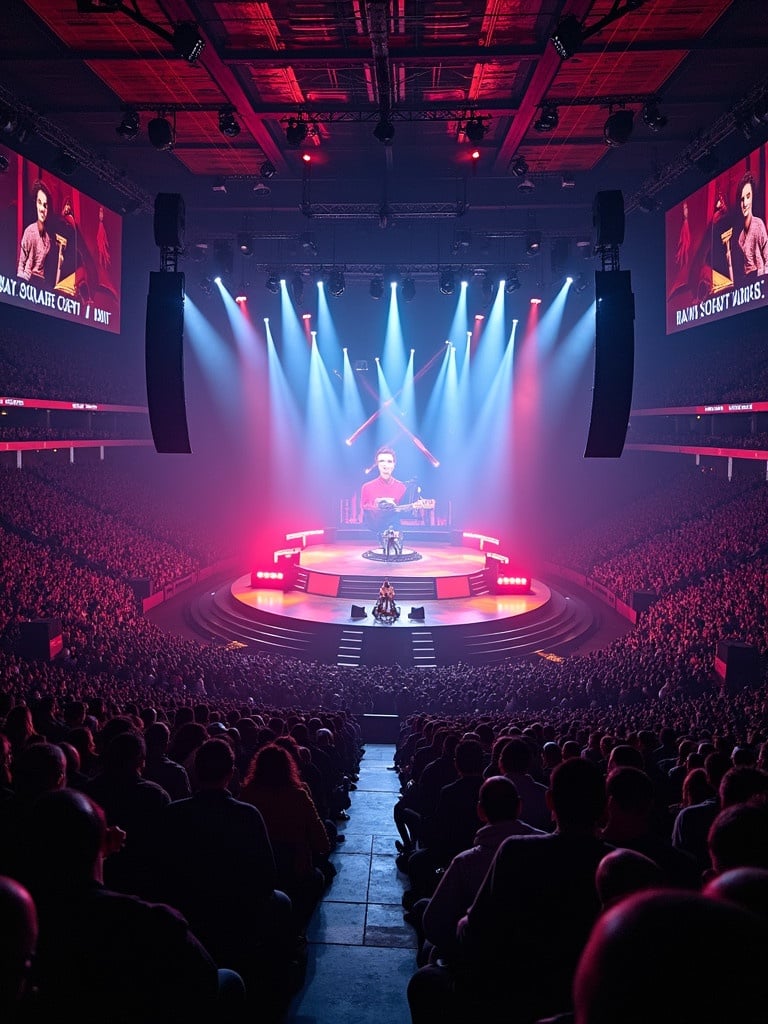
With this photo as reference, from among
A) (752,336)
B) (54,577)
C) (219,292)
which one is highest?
(219,292)

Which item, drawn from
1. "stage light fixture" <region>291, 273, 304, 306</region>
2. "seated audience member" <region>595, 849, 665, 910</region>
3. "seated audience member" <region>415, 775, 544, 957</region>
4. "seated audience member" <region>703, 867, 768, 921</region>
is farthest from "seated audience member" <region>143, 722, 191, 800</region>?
"stage light fixture" <region>291, 273, 304, 306</region>

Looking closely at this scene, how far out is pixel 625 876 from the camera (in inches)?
94.3

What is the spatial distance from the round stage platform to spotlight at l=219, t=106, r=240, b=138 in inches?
519

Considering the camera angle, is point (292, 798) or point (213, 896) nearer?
point (213, 896)

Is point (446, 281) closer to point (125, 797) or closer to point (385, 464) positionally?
point (385, 464)

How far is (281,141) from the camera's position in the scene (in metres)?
21.8

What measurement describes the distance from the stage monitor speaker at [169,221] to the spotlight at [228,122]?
4.85m

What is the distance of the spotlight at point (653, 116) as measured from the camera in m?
16.9

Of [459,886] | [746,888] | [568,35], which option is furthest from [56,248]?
[746,888]

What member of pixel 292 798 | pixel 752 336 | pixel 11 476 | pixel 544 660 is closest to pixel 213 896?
pixel 292 798

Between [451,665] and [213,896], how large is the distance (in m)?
18.1

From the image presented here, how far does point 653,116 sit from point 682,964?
19417mm

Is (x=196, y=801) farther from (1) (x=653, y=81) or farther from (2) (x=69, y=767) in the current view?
(1) (x=653, y=81)

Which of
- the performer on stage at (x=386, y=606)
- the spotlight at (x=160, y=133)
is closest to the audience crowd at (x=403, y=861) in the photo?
the performer on stage at (x=386, y=606)
